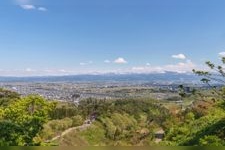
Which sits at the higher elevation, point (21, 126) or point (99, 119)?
point (21, 126)

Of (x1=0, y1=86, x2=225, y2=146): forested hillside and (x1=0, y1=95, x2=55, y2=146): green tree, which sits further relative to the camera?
(x1=0, y1=86, x2=225, y2=146): forested hillside

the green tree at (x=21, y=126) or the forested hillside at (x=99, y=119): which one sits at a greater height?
the green tree at (x=21, y=126)

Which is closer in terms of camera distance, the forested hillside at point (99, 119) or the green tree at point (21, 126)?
the green tree at point (21, 126)

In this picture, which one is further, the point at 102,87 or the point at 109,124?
the point at 102,87

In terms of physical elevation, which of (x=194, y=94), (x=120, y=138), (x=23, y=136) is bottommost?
(x=120, y=138)

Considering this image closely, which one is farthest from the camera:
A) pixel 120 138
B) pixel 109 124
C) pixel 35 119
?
pixel 109 124

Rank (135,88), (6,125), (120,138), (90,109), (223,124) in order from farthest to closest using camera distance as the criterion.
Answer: (135,88), (90,109), (120,138), (6,125), (223,124)

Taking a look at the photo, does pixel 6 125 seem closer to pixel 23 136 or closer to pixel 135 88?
pixel 23 136

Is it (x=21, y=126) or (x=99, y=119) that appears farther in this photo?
(x=99, y=119)

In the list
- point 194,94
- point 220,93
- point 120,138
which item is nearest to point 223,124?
point 220,93

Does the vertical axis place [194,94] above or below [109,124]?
above

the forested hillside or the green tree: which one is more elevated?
the green tree
